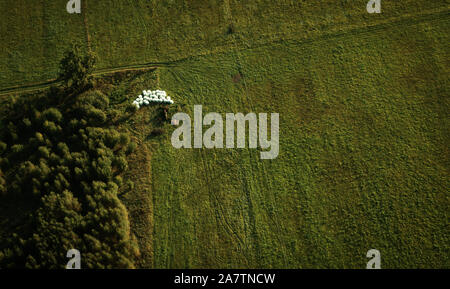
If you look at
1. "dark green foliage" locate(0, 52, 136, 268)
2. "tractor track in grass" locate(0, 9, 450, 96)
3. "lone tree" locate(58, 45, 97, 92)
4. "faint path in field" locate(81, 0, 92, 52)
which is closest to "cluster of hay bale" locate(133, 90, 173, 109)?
"dark green foliage" locate(0, 52, 136, 268)

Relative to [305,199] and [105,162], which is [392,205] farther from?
[105,162]

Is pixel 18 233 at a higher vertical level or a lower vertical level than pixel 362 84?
lower

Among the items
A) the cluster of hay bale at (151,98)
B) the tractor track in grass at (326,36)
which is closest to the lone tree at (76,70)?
the tractor track in grass at (326,36)

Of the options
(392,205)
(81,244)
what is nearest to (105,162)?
(81,244)

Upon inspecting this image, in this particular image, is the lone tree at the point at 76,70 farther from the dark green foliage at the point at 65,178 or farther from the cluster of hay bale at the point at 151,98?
the cluster of hay bale at the point at 151,98
